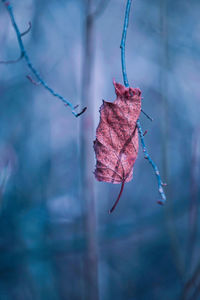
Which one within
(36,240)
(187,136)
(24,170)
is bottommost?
(36,240)

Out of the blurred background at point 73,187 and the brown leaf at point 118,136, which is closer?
the brown leaf at point 118,136

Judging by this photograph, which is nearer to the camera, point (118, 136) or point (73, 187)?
point (118, 136)

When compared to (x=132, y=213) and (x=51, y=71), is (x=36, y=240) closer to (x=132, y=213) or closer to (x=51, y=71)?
(x=132, y=213)

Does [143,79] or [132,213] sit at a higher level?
[143,79]

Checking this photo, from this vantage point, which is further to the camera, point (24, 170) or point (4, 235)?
point (24, 170)

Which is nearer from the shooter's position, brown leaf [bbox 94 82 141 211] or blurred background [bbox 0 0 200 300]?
brown leaf [bbox 94 82 141 211]

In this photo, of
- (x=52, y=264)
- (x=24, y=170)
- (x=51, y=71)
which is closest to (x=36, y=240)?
(x=52, y=264)

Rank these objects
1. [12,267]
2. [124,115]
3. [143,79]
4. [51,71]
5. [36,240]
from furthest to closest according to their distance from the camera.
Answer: [143,79] → [51,71] → [36,240] → [12,267] → [124,115]

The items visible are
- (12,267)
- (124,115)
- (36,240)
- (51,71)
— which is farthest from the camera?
(51,71)
